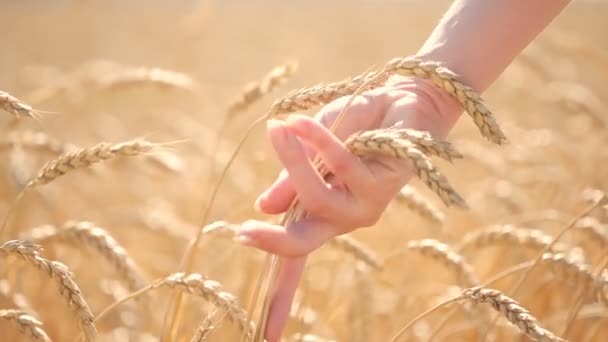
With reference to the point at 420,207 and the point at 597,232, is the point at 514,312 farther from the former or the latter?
the point at 597,232

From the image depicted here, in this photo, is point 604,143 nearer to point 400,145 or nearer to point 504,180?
point 504,180

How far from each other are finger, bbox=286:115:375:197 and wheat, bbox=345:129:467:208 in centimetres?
2

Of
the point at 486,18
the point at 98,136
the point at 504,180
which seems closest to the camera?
the point at 486,18

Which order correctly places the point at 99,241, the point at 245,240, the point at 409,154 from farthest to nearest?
the point at 99,241 → the point at 245,240 → the point at 409,154

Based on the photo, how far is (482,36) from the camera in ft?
5.83

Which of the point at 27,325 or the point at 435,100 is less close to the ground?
the point at 435,100

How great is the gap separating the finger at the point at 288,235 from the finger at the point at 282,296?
77 mm

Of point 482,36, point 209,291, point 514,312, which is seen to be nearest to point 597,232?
point 482,36

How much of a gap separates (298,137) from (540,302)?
1756 millimetres

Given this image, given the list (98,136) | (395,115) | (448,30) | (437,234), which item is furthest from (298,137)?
(98,136)

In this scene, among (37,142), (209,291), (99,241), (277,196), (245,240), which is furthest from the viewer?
(37,142)

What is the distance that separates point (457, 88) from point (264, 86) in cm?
78

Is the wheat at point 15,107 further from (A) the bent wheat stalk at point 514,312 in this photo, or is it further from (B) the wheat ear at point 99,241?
(A) the bent wheat stalk at point 514,312

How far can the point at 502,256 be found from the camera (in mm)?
2996
